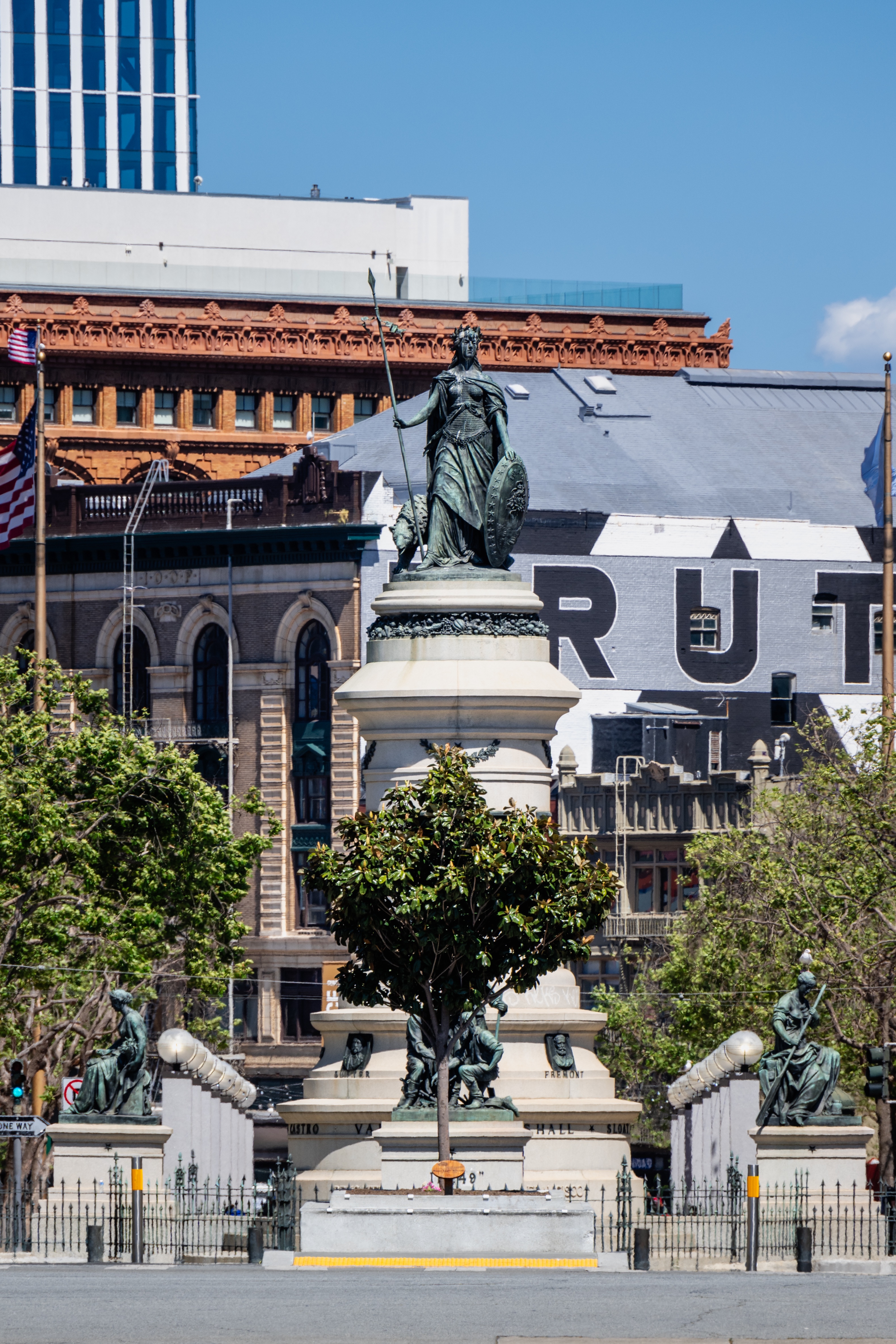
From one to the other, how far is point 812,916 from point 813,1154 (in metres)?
15.7

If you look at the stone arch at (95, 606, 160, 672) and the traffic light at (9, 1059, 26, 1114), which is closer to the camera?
the traffic light at (9, 1059, 26, 1114)

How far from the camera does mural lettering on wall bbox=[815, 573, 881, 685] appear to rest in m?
106

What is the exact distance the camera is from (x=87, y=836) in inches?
2277

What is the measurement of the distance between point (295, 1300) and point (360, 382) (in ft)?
316

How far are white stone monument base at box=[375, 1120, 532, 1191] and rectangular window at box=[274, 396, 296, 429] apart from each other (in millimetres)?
87329

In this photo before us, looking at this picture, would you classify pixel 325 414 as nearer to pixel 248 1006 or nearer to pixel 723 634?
pixel 723 634

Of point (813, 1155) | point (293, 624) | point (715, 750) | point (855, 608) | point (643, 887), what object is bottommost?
point (813, 1155)

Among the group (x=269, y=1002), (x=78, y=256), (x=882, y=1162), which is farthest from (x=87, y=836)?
(x=78, y=256)

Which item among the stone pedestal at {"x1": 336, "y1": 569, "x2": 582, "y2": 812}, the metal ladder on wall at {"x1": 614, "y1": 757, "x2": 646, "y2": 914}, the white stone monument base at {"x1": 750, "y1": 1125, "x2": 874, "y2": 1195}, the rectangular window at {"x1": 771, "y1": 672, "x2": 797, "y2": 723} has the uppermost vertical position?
the rectangular window at {"x1": 771, "y1": 672, "x2": 797, "y2": 723}

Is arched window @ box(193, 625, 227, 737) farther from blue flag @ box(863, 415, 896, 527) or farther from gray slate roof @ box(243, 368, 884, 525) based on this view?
blue flag @ box(863, 415, 896, 527)

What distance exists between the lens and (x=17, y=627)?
350ft

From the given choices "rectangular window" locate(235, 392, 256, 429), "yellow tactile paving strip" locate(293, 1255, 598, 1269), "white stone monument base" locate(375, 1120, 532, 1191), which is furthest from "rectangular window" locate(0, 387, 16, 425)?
"yellow tactile paving strip" locate(293, 1255, 598, 1269)

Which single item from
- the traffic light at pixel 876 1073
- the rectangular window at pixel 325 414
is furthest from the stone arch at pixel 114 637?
the traffic light at pixel 876 1073

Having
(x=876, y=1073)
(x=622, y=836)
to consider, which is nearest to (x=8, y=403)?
(x=622, y=836)
